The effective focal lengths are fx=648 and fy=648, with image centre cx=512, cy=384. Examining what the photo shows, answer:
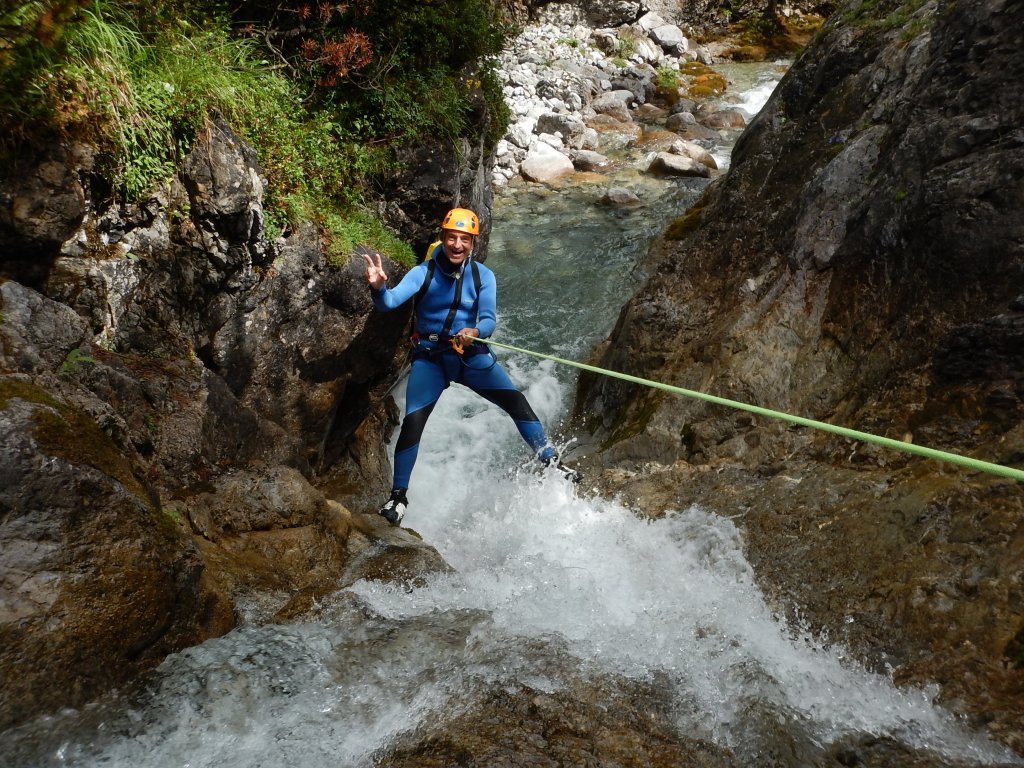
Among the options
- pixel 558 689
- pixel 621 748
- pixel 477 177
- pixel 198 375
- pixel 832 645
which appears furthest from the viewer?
pixel 477 177

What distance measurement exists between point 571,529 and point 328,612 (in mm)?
2142

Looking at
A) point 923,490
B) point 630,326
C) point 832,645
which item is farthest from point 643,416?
point 832,645

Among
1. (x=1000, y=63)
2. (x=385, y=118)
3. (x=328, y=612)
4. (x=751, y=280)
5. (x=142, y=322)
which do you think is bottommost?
(x=328, y=612)

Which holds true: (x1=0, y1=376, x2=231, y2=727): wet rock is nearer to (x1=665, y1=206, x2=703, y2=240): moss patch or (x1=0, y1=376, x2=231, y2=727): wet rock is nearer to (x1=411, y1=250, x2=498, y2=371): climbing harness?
(x1=411, y1=250, x2=498, y2=371): climbing harness

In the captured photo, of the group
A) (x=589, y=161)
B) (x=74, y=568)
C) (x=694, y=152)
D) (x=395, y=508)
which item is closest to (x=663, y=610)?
(x=395, y=508)

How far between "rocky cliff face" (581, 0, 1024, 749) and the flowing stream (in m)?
0.28

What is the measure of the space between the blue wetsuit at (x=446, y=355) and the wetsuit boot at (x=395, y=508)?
0.08m

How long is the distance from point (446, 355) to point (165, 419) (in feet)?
8.30

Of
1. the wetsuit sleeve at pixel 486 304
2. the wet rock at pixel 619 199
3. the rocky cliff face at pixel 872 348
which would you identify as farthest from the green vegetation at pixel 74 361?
the wet rock at pixel 619 199

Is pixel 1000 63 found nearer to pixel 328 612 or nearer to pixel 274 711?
pixel 328 612

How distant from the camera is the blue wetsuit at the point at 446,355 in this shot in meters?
6.06

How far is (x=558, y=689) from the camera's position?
3123 mm

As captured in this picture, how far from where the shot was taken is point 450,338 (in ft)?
20.0

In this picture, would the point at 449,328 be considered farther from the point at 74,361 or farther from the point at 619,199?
the point at 619,199
